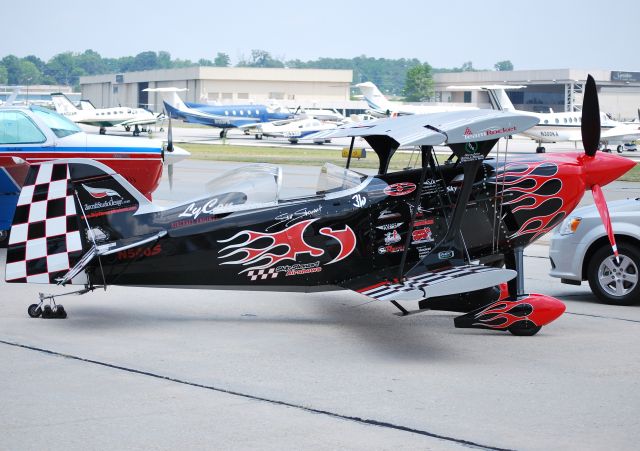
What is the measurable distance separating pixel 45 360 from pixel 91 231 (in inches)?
66.8

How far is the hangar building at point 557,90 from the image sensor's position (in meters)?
115

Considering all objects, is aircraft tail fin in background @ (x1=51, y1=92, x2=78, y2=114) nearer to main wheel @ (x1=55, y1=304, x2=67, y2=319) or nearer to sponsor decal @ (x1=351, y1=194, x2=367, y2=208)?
main wheel @ (x1=55, y1=304, x2=67, y2=319)

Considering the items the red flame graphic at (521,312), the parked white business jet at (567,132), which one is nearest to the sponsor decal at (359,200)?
the red flame graphic at (521,312)

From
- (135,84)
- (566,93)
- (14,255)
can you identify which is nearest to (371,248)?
(14,255)

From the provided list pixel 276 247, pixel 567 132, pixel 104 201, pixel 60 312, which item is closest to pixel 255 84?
pixel 567 132

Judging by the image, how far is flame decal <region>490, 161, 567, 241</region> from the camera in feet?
31.1

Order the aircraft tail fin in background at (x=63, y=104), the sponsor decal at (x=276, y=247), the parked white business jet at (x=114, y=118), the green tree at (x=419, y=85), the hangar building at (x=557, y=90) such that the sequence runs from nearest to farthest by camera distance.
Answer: the sponsor decal at (x=276, y=247), the parked white business jet at (x=114, y=118), the aircraft tail fin in background at (x=63, y=104), the hangar building at (x=557, y=90), the green tree at (x=419, y=85)

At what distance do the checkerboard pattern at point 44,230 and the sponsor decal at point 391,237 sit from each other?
296cm

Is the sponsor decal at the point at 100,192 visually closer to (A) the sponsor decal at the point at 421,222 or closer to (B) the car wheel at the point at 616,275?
(A) the sponsor decal at the point at 421,222

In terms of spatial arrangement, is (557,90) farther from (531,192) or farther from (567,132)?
(531,192)

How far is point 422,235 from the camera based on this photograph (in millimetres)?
9297

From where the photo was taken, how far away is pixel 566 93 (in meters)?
113

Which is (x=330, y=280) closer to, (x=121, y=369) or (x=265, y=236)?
(x=265, y=236)

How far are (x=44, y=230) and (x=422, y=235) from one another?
3664mm
